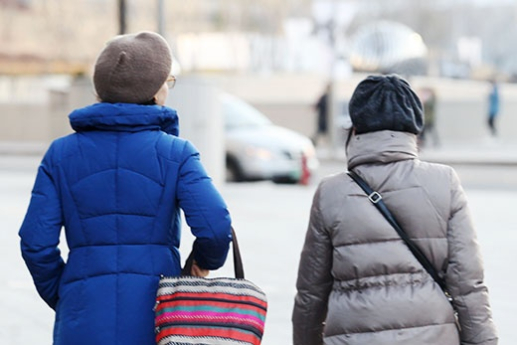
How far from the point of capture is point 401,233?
3506 millimetres

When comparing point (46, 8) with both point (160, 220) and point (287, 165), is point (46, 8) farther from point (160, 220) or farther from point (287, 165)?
point (160, 220)

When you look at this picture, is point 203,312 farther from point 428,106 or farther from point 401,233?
point 428,106

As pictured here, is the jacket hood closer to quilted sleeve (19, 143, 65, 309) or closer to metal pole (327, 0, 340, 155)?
quilted sleeve (19, 143, 65, 309)

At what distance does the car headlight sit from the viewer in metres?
16.8

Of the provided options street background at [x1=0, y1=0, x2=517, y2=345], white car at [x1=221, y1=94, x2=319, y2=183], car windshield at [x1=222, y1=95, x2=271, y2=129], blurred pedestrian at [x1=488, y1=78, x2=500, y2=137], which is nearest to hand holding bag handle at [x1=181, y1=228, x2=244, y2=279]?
street background at [x1=0, y1=0, x2=517, y2=345]

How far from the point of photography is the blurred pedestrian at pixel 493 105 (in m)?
30.1

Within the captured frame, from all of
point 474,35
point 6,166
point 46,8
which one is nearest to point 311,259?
point 6,166

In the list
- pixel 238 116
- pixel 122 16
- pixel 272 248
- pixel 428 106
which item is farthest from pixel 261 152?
pixel 428 106

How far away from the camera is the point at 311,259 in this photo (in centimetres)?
365

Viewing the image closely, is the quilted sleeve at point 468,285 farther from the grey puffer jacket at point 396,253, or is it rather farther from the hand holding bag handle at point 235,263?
the hand holding bag handle at point 235,263

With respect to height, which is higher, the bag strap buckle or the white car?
the bag strap buckle

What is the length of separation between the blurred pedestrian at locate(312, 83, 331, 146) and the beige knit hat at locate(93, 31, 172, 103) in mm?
23882

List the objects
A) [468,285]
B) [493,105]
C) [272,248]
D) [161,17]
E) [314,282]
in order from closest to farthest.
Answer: [468,285], [314,282], [272,248], [161,17], [493,105]

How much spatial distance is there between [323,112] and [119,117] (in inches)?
984
